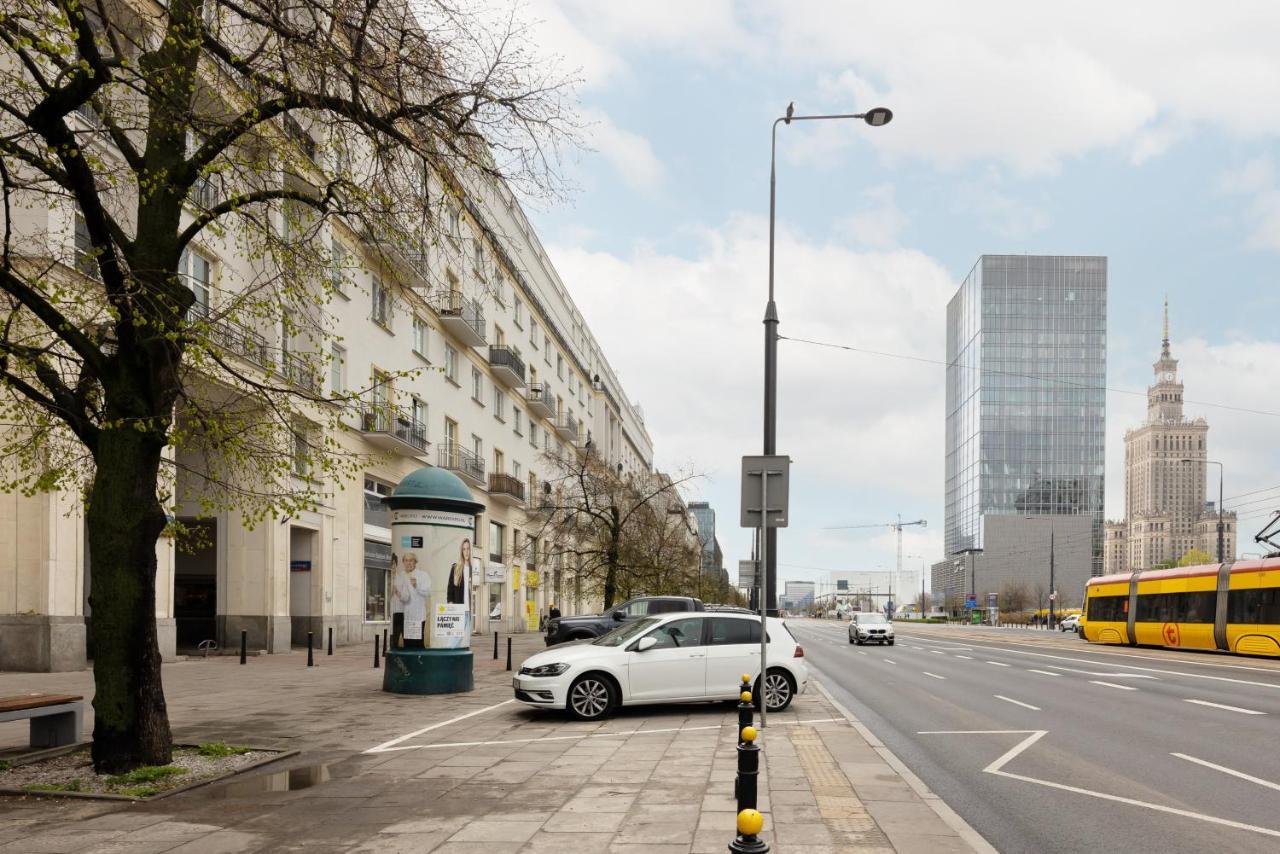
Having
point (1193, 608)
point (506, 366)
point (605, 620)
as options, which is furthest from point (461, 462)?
point (1193, 608)

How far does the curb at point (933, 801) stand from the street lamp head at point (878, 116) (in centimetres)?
1068

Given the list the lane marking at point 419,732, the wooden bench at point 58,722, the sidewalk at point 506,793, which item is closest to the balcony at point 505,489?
the lane marking at point 419,732

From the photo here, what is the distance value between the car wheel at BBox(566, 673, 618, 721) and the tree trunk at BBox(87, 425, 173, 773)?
5566 millimetres

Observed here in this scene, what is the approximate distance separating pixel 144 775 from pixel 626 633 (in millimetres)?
7143

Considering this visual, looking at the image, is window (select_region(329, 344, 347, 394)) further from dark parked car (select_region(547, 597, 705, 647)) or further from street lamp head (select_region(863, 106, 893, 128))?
street lamp head (select_region(863, 106, 893, 128))

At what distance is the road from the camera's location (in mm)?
7660

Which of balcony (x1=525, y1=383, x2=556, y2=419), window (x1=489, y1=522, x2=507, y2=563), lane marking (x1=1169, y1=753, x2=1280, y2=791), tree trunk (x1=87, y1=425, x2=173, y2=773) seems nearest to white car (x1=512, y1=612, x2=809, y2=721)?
lane marking (x1=1169, y1=753, x2=1280, y2=791)

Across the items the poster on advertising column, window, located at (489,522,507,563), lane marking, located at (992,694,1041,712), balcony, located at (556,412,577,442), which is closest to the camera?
lane marking, located at (992,694,1041,712)

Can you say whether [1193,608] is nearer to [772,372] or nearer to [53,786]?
[772,372]

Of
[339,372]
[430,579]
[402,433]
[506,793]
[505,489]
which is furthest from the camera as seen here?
[505,489]

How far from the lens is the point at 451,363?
42125 mm

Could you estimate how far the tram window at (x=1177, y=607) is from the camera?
32656 millimetres

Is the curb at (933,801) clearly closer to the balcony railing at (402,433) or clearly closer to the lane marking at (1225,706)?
the lane marking at (1225,706)

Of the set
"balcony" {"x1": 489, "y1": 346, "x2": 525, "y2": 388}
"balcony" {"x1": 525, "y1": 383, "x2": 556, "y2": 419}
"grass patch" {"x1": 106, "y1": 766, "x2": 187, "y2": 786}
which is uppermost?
"balcony" {"x1": 489, "y1": 346, "x2": 525, "y2": 388}
